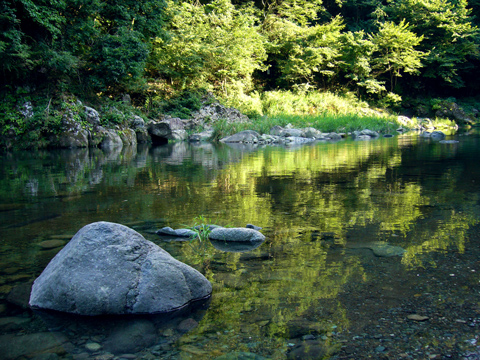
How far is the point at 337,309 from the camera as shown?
2.02 meters

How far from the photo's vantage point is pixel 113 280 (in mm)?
2205

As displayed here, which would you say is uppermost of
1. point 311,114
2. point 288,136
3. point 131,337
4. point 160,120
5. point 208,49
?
point 208,49

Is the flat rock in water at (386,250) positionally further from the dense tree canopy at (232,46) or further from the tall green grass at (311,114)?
the tall green grass at (311,114)

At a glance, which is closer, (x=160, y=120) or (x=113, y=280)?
(x=113, y=280)

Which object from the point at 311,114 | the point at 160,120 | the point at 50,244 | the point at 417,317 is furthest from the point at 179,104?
the point at 417,317

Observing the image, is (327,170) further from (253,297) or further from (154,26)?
(154,26)

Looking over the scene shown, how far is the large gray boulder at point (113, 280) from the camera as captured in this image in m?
2.13

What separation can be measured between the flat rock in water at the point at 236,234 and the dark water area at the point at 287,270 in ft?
0.36

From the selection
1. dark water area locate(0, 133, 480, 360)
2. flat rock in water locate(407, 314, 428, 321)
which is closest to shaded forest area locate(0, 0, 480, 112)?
dark water area locate(0, 133, 480, 360)

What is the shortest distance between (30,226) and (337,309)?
297cm

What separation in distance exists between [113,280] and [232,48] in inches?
895

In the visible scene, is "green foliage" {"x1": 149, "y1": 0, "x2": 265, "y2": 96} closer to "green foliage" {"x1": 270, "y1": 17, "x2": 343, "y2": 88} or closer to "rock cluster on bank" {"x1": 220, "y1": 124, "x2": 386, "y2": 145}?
"green foliage" {"x1": 270, "y1": 17, "x2": 343, "y2": 88}

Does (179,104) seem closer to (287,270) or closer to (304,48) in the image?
(304,48)

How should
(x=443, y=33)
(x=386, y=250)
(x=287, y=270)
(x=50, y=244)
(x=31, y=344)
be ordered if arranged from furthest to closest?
(x=443, y=33), (x=50, y=244), (x=386, y=250), (x=287, y=270), (x=31, y=344)
